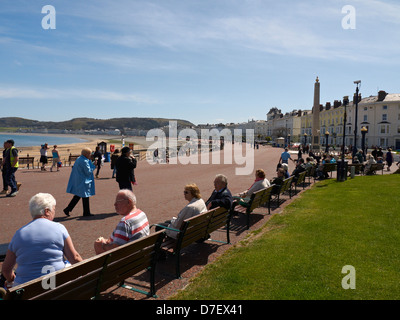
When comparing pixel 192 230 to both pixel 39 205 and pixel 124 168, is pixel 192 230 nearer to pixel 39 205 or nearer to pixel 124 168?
pixel 39 205

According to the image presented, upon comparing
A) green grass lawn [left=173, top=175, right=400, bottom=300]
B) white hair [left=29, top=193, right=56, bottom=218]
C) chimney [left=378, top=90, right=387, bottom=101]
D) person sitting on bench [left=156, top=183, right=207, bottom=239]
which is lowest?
green grass lawn [left=173, top=175, right=400, bottom=300]

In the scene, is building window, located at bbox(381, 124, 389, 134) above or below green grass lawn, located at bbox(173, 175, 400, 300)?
above

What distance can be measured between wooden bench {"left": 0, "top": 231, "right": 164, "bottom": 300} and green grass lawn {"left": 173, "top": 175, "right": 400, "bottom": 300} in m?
0.75

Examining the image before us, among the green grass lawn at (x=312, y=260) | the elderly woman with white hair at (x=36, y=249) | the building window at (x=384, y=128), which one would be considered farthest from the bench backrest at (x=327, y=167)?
the building window at (x=384, y=128)

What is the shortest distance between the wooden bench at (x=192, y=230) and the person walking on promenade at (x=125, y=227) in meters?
0.53

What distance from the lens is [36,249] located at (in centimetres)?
303

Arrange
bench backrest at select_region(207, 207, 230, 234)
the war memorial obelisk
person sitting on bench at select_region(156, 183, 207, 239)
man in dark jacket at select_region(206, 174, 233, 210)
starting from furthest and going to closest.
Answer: the war memorial obelisk → man in dark jacket at select_region(206, 174, 233, 210) → bench backrest at select_region(207, 207, 230, 234) → person sitting on bench at select_region(156, 183, 207, 239)

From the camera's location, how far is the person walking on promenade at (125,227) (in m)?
4.05

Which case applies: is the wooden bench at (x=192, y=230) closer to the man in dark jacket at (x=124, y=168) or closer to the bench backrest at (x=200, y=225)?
the bench backrest at (x=200, y=225)

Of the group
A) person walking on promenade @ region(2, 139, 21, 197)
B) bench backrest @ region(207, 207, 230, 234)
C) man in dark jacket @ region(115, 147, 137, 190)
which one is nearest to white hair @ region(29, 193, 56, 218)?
bench backrest @ region(207, 207, 230, 234)

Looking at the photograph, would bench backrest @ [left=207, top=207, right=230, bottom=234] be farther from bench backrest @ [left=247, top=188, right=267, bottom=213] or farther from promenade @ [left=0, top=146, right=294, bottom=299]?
bench backrest @ [left=247, top=188, right=267, bottom=213]

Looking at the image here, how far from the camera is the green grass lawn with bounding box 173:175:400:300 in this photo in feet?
12.5

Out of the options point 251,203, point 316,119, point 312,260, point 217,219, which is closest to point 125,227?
point 217,219

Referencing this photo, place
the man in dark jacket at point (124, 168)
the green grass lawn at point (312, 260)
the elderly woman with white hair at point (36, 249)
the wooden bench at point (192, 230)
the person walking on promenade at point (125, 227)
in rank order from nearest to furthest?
the elderly woman with white hair at point (36, 249) < the green grass lawn at point (312, 260) < the person walking on promenade at point (125, 227) < the wooden bench at point (192, 230) < the man in dark jacket at point (124, 168)
